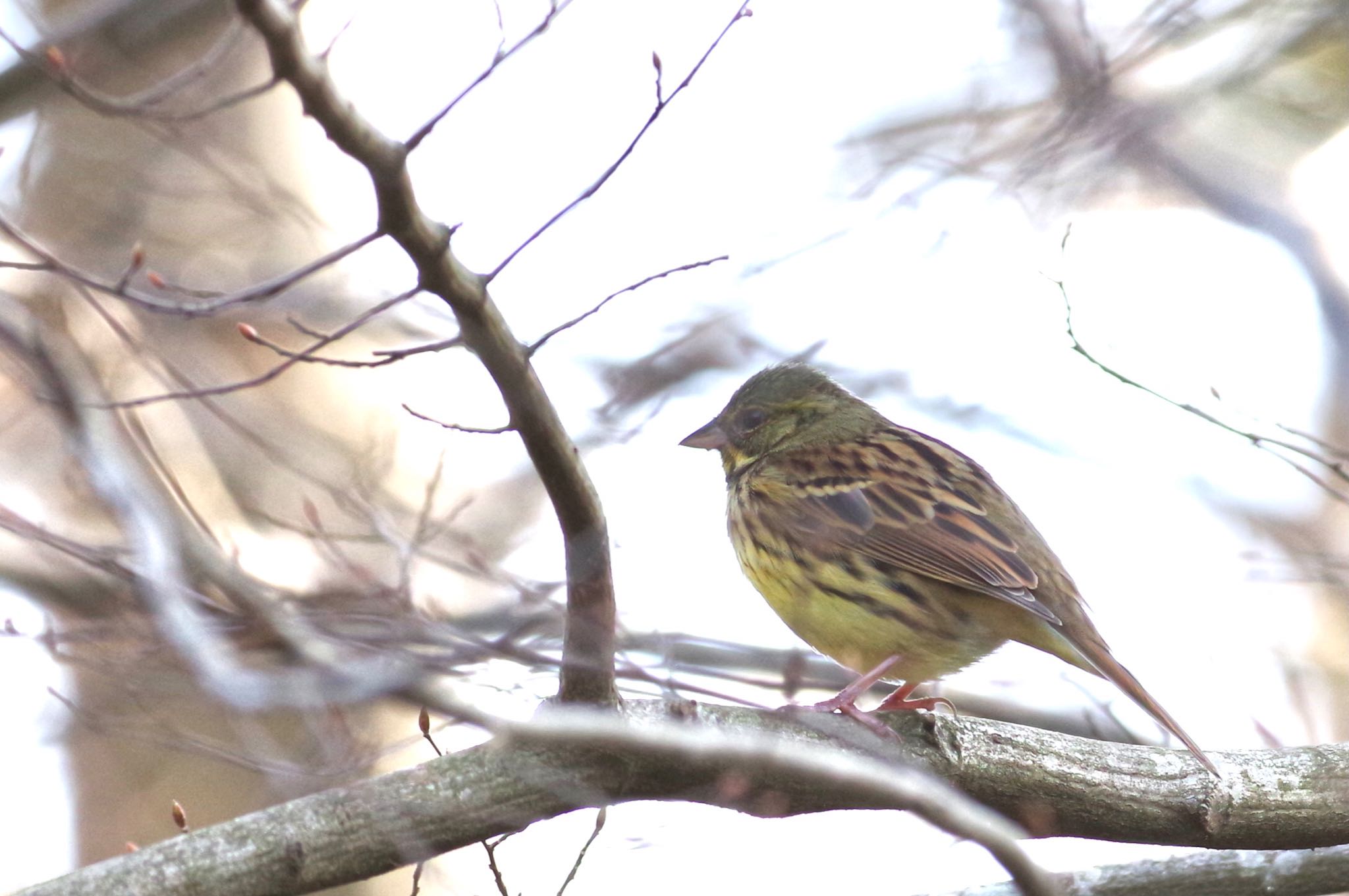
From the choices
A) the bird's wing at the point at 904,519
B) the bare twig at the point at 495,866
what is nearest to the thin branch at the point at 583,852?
the bare twig at the point at 495,866

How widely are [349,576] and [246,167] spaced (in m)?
4.30

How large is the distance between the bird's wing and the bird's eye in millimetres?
524

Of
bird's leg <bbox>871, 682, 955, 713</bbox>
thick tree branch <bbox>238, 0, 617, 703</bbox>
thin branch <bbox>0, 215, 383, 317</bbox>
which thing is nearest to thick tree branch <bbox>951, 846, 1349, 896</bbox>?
bird's leg <bbox>871, 682, 955, 713</bbox>

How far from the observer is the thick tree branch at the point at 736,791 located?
367 cm

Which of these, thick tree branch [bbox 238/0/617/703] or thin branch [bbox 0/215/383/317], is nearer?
thick tree branch [bbox 238/0/617/703]

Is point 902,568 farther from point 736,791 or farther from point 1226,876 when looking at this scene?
point 736,791

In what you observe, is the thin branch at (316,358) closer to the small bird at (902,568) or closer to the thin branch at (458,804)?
the thin branch at (458,804)

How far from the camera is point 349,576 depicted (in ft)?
20.6

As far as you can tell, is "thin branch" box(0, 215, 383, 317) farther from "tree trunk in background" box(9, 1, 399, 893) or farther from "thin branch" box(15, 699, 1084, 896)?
"tree trunk in background" box(9, 1, 399, 893)

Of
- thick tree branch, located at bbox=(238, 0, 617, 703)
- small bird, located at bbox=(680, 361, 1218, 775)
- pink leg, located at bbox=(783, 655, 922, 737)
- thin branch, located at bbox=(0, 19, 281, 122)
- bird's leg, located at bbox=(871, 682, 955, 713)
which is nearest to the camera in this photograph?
thick tree branch, located at bbox=(238, 0, 617, 703)

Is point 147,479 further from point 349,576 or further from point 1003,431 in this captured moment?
point 1003,431

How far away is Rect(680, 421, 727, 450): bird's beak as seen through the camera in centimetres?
698

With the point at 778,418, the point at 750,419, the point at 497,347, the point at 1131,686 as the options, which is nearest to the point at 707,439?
the point at 750,419

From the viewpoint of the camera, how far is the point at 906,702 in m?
5.52
